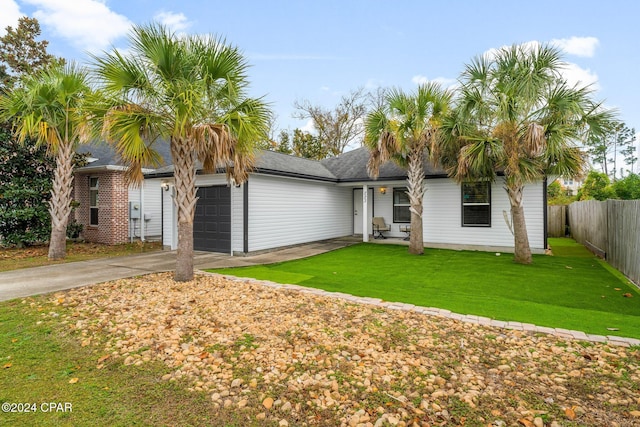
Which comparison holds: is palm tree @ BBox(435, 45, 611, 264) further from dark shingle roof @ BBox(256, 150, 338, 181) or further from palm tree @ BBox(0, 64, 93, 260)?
palm tree @ BBox(0, 64, 93, 260)

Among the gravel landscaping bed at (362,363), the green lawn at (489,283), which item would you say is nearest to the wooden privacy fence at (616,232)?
the green lawn at (489,283)

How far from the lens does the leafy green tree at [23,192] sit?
11.7 meters

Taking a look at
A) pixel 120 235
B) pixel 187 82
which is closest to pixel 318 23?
pixel 187 82

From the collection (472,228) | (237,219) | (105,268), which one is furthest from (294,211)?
(472,228)

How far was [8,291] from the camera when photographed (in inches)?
245

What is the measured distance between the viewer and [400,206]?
14.5 metres

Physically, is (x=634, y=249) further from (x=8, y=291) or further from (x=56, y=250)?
(x=56, y=250)

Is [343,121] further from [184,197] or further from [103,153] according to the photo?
[184,197]

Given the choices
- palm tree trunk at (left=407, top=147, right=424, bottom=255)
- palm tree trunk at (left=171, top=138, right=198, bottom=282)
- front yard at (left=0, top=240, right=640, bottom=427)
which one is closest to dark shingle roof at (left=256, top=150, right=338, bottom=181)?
palm tree trunk at (left=171, top=138, right=198, bottom=282)

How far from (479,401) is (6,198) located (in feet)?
49.6

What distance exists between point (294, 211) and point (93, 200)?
888 cm

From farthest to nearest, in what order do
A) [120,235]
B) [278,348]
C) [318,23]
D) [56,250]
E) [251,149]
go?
[318,23]
[120,235]
[56,250]
[251,149]
[278,348]

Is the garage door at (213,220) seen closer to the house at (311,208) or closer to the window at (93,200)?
the house at (311,208)

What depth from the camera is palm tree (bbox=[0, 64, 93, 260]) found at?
A: 9.25 metres
